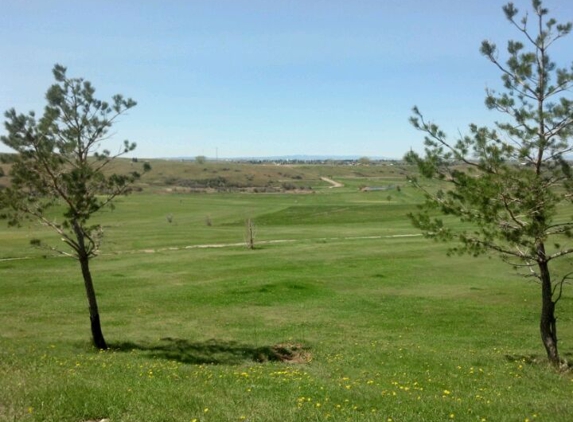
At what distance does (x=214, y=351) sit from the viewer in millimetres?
19562

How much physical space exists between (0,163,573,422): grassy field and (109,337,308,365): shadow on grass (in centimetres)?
9

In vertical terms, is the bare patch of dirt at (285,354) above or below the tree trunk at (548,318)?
below

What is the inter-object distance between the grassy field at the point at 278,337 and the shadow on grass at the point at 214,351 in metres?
0.09

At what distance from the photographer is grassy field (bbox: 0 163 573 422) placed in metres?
9.97

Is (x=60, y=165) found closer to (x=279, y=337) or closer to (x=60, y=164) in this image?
(x=60, y=164)

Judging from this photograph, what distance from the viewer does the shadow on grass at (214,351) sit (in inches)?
727

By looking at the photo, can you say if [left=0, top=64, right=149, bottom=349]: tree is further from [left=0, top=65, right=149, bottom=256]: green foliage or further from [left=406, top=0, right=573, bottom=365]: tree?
[left=406, top=0, right=573, bottom=365]: tree

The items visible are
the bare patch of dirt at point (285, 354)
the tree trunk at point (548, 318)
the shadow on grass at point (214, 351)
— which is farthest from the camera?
the bare patch of dirt at point (285, 354)

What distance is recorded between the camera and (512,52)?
1642cm

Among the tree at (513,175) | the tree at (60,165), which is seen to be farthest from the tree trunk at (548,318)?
the tree at (60,165)

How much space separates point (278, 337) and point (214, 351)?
349 centimetres

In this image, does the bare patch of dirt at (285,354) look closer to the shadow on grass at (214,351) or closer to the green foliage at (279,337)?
the shadow on grass at (214,351)

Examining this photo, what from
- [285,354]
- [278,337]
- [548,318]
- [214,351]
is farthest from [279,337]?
[548,318]

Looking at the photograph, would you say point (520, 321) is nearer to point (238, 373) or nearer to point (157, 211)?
point (238, 373)
